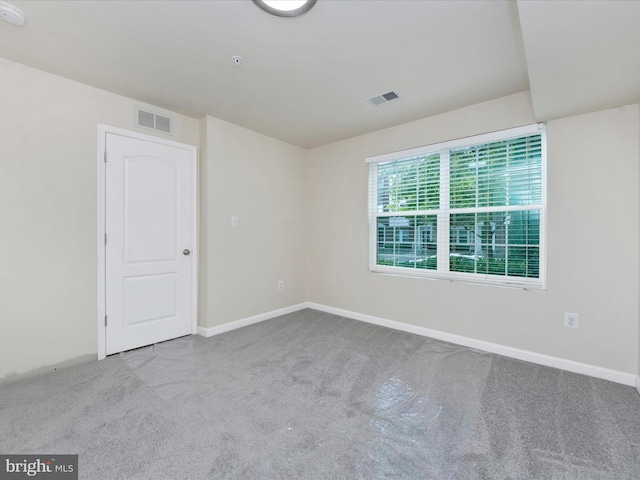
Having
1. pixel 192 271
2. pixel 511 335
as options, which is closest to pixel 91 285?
pixel 192 271

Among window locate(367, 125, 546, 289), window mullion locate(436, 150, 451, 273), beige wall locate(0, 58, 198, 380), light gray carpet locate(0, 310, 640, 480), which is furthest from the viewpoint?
window mullion locate(436, 150, 451, 273)

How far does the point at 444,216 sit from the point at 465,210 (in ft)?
0.74

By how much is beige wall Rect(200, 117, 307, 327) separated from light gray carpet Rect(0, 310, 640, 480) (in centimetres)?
91

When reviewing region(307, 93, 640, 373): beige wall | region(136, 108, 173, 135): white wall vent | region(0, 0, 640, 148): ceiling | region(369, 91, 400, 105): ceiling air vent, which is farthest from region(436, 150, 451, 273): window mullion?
region(136, 108, 173, 135): white wall vent

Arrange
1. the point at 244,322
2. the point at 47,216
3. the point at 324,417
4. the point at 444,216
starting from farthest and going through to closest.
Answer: the point at 244,322, the point at 444,216, the point at 47,216, the point at 324,417

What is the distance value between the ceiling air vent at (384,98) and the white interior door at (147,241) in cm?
207

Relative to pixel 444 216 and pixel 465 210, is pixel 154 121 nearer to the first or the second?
pixel 444 216

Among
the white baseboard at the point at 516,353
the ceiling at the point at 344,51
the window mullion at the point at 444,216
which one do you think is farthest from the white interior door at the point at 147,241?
the window mullion at the point at 444,216

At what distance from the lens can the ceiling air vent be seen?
268 centimetres

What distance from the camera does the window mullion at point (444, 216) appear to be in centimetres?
316

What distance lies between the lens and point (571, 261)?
2.46m

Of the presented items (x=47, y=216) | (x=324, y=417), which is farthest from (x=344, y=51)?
(x=47, y=216)

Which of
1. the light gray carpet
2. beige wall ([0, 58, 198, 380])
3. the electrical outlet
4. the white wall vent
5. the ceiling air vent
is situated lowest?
the light gray carpet

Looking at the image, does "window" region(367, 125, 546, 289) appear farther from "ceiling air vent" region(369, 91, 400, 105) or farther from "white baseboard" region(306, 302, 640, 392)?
"ceiling air vent" region(369, 91, 400, 105)
